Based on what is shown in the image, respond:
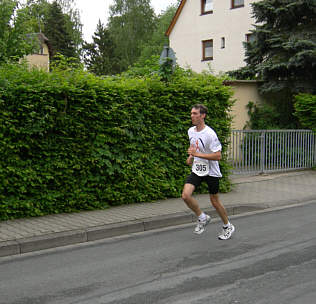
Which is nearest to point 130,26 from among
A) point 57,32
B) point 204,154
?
point 57,32

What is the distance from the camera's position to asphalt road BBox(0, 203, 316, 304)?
457cm

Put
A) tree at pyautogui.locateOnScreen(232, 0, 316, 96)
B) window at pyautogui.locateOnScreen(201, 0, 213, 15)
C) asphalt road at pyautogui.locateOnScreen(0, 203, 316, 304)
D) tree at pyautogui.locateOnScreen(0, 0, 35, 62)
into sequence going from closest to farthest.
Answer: asphalt road at pyautogui.locateOnScreen(0, 203, 316, 304), tree at pyautogui.locateOnScreen(0, 0, 35, 62), tree at pyautogui.locateOnScreen(232, 0, 316, 96), window at pyautogui.locateOnScreen(201, 0, 213, 15)

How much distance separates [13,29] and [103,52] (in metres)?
43.5

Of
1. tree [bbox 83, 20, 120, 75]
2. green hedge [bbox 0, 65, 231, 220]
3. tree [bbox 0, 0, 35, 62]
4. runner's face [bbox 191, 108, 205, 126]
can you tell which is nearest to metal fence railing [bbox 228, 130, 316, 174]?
green hedge [bbox 0, 65, 231, 220]

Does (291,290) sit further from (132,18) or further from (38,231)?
(132,18)

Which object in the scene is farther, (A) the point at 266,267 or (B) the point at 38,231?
(B) the point at 38,231

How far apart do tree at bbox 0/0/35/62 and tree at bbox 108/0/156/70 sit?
46338 mm

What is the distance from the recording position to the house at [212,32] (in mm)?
29562

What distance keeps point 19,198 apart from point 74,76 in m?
2.40

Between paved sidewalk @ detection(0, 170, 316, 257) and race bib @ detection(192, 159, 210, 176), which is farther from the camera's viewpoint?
race bib @ detection(192, 159, 210, 176)

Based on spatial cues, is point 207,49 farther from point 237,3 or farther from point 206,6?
point 237,3

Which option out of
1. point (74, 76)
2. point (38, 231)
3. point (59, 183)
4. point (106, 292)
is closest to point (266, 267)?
point (106, 292)

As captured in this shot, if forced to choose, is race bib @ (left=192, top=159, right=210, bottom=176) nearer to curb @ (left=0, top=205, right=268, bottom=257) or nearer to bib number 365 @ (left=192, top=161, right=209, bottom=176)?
bib number 365 @ (left=192, top=161, right=209, bottom=176)

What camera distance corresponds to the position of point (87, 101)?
848 cm
